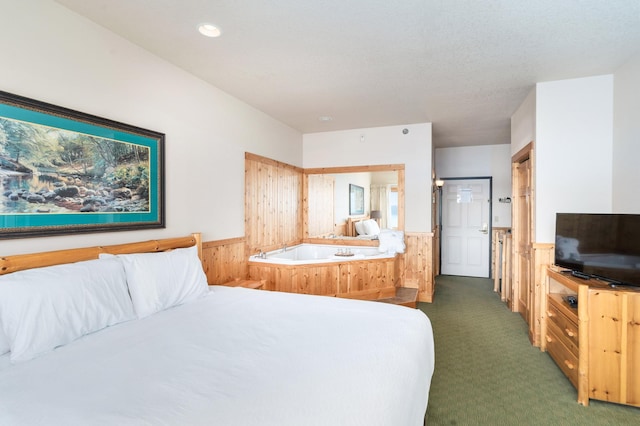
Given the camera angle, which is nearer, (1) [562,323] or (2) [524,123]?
(1) [562,323]

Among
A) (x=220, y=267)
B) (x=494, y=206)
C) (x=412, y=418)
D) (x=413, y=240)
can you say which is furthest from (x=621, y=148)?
(x=220, y=267)

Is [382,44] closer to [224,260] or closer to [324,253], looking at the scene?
[224,260]

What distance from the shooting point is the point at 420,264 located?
16.1ft

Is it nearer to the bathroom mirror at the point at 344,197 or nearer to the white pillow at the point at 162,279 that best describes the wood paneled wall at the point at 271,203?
the bathroom mirror at the point at 344,197

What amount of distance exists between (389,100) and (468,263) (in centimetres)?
423

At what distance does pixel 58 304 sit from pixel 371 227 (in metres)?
4.71

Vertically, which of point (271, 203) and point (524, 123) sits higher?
point (524, 123)

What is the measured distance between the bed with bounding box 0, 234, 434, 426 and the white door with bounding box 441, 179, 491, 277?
4978mm

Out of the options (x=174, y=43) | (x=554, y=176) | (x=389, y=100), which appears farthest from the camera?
(x=389, y=100)

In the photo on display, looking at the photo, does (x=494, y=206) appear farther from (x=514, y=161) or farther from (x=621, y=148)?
(x=621, y=148)

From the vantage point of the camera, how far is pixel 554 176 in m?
3.17

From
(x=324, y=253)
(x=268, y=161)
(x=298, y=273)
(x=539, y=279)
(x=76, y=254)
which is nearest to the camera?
(x=76, y=254)

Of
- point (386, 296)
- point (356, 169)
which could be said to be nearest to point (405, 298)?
point (386, 296)

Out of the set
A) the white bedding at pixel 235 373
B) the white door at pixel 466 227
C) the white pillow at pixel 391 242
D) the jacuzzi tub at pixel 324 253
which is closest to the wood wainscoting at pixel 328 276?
the jacuzzi tub at pixel 324 253
